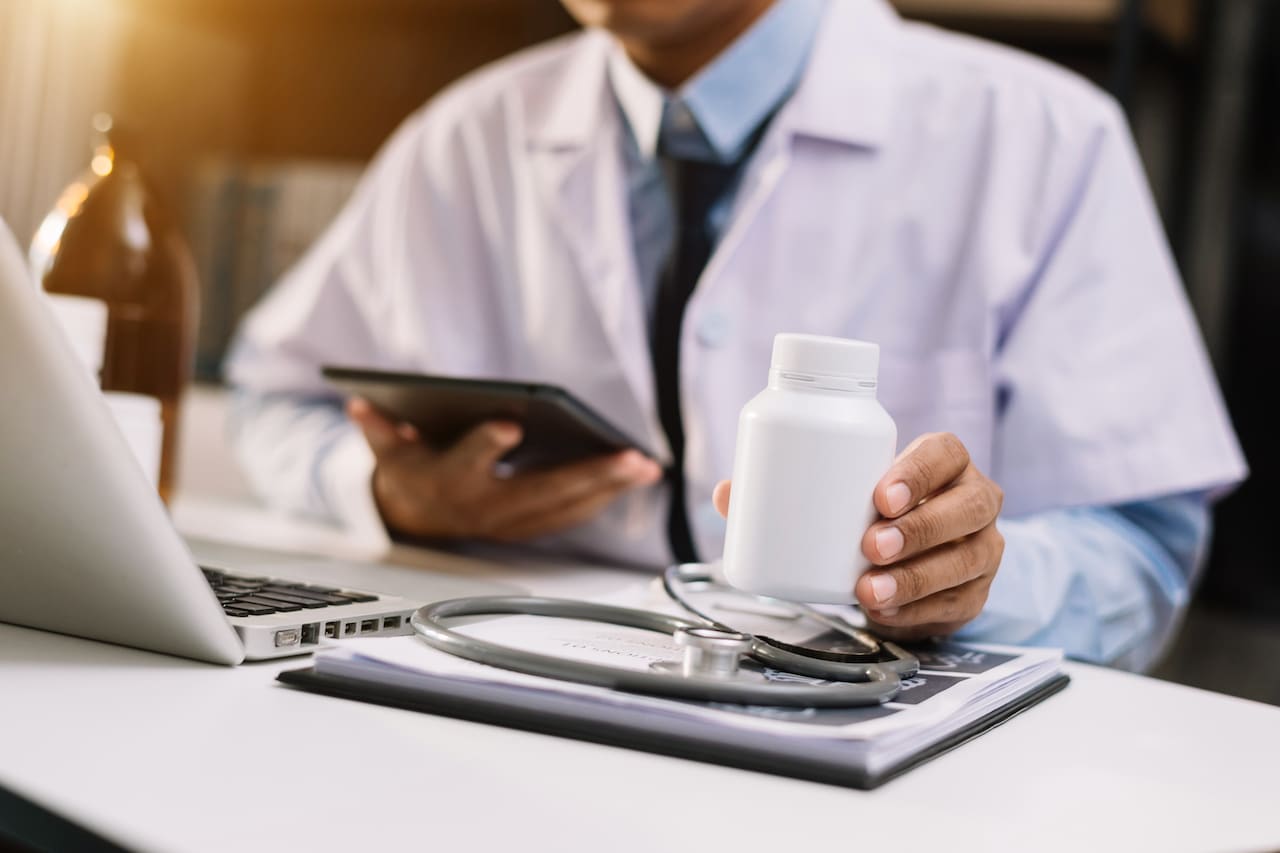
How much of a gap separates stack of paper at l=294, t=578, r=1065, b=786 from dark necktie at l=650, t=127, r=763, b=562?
0.57m

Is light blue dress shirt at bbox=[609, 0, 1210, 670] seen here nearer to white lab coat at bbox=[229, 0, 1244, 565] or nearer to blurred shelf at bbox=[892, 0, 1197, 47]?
white lab coat at bbox=[229, 0, 1244, 565]

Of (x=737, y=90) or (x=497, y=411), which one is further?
(x=737, y=90)

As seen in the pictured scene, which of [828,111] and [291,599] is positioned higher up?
[828,111]

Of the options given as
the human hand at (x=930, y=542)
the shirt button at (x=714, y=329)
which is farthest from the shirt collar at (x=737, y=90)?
the human hand at (x=930, y=542)

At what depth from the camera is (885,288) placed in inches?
45.1

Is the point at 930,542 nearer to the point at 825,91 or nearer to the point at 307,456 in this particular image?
the point at 825,91

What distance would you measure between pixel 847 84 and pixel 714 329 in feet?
0.99

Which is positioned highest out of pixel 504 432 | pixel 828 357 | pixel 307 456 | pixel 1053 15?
pixel 1053 15

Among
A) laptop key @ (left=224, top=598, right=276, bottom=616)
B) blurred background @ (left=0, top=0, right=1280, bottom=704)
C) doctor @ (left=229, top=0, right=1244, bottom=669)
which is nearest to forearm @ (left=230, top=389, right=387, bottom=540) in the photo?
doctor @ (left=229, top=0, right=1244, bottom=669)

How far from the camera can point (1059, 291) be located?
1.08 meters

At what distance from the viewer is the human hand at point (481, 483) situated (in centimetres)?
94

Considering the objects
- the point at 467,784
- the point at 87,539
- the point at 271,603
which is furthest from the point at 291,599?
the point at 467,784

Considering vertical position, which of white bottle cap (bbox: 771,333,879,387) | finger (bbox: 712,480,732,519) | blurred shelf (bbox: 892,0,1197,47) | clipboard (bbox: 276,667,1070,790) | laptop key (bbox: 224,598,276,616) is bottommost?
laptop key (bbox: 224,598,276,616)

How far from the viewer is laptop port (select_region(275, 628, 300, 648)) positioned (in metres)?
0.55
